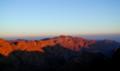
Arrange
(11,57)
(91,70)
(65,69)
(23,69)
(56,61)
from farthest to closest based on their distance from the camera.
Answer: (56,61), (11,57), (23,69), (65,69), (91,70)

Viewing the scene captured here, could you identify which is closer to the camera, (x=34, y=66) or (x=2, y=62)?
(x=2, y=62)

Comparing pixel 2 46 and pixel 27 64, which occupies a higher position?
pixel 2 46

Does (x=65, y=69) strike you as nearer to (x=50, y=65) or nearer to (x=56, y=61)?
(x=50, y=65)

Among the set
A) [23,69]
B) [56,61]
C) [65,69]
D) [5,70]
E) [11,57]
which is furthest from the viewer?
[56,61]

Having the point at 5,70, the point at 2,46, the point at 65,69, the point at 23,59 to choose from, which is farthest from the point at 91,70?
the point at 2,46

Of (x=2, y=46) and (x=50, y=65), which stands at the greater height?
(x=2, y=46)

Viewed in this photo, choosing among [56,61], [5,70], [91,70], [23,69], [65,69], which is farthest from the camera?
[56,61]

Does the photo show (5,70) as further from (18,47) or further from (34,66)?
(18,47)

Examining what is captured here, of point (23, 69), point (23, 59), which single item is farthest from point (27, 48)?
point (23, 69)

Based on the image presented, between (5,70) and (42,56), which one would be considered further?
(42,56)
